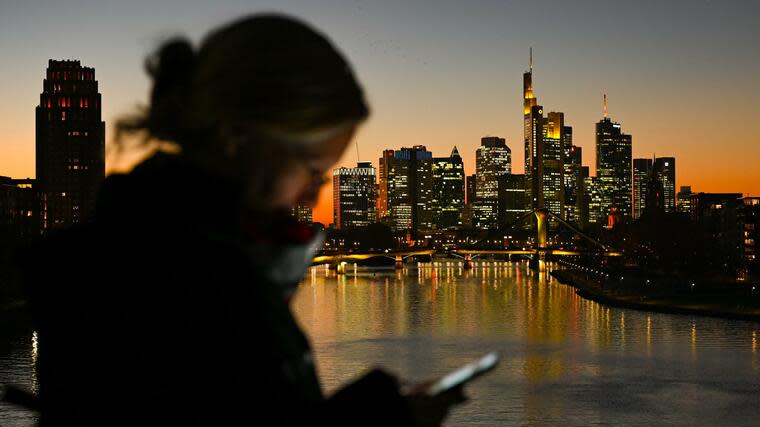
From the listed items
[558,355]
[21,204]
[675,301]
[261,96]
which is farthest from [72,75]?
[261,96]

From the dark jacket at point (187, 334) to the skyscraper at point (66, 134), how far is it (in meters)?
123

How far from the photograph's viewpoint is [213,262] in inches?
38.8

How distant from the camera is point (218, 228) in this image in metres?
1.04

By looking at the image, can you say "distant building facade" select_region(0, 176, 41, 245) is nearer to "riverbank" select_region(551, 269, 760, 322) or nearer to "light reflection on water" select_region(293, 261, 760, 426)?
"light reflection on water" select_region(293, 261, 760, 426)

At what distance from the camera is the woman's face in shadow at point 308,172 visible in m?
1.11

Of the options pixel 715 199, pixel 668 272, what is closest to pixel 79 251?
pixel 668 272

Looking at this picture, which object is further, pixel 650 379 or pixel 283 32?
pixel 650 379

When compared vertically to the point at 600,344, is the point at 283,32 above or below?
above

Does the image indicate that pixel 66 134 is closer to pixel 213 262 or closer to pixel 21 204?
pixel 21 204

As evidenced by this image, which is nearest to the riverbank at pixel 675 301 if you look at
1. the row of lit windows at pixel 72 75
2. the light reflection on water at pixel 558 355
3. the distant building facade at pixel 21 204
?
the light reflection on water at pixel 558 355

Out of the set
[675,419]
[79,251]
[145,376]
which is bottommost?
[675,419]

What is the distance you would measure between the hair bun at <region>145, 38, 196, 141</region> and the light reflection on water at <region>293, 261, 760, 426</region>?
31.8ft

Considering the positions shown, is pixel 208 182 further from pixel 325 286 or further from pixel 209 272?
pixel 325 286

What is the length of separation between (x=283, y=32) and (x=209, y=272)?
10.6 inches
